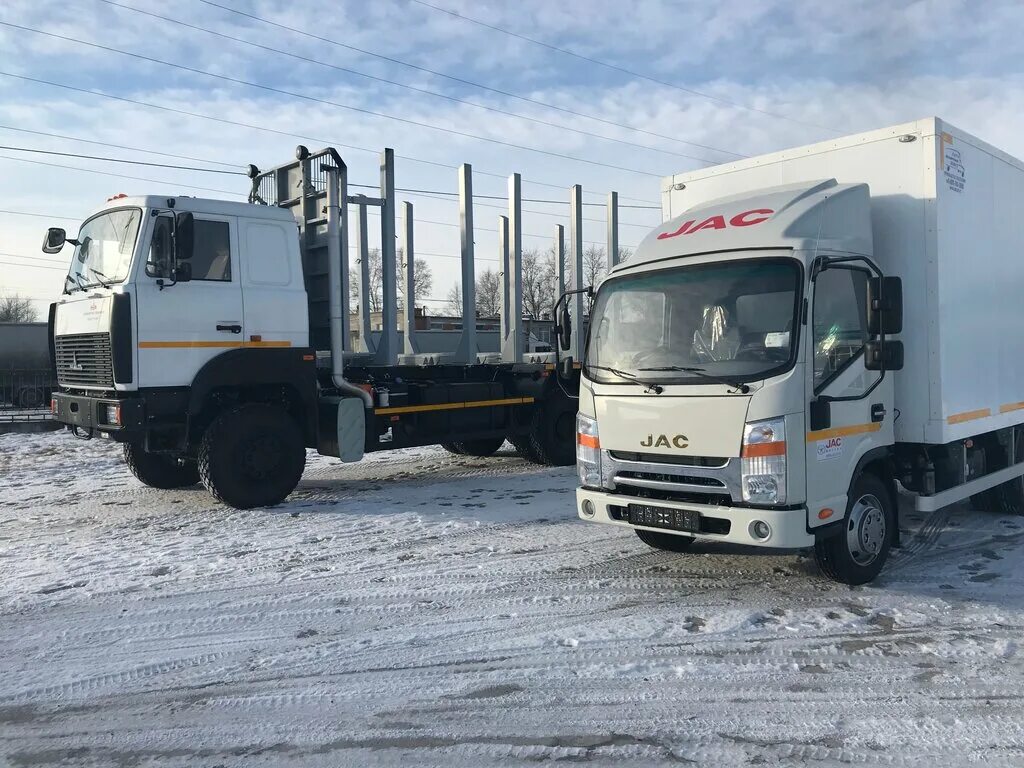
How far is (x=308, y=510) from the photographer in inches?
347

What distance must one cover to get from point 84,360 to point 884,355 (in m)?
7.46

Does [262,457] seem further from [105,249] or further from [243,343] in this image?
[105,249]

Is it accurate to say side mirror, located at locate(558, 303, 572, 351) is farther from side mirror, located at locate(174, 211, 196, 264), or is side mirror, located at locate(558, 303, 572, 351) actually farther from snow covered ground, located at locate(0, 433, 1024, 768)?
side mirror, located at locate(174, 211, 196, 264)

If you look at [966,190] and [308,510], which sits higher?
[966,190]

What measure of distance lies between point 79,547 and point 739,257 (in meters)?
6.01

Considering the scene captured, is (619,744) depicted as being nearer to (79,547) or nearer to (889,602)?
(889,602)

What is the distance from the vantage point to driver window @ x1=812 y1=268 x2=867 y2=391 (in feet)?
17.7

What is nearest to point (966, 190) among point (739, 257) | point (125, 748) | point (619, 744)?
point (739, 257)

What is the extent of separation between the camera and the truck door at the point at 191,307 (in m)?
8.02

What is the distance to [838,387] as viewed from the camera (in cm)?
548

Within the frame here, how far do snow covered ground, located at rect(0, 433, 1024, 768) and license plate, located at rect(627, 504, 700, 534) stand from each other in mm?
551

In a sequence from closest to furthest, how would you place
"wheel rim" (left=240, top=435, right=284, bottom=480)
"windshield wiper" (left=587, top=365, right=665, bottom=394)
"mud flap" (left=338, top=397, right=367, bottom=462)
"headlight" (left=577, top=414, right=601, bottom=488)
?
"windshield wiper" (left=587, top=365, right=665, bottom=394) < "headlight" (left=577, top=414, right=601, bottom=488) < "wheel rim" (left=240, top=435, right=284, bottom=480) < "mud flap" (left=338, top=397, right=367, bottom=462)

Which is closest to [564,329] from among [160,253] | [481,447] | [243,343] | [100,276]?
[243,343]

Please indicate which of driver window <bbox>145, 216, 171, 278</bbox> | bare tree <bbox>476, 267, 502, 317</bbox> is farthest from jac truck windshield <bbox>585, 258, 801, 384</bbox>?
bare tree <bbox>476, 267, 502, 317</bbox>
